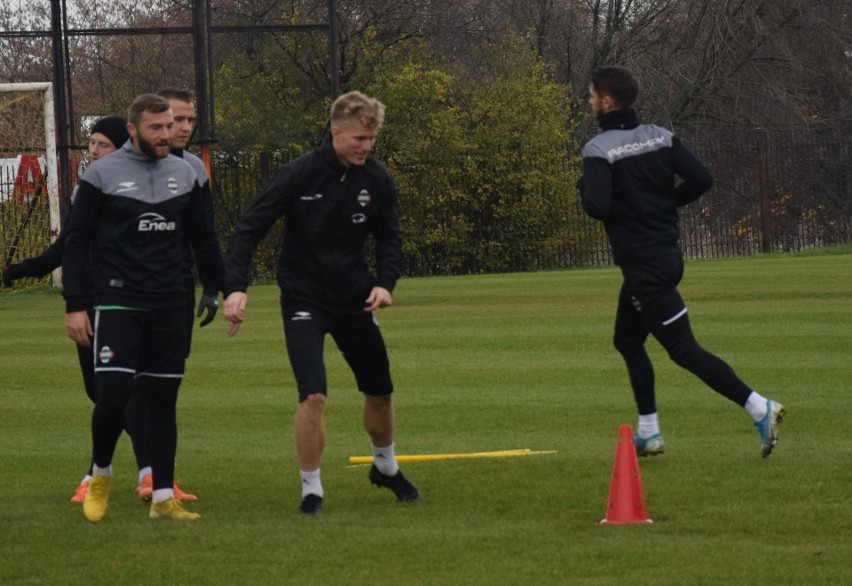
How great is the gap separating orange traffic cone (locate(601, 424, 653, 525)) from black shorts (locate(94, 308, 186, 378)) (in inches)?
81.2

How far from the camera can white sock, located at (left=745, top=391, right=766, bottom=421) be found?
7953 millimetres

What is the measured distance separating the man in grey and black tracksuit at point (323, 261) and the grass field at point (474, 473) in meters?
0.58

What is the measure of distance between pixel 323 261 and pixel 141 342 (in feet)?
2.97

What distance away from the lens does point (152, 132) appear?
707cm

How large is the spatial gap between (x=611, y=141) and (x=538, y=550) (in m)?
2.79

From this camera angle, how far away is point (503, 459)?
8516 millimetres

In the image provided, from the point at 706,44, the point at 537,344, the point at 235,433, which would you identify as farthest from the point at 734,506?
the point at 706,44

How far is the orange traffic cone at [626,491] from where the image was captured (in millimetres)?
6492

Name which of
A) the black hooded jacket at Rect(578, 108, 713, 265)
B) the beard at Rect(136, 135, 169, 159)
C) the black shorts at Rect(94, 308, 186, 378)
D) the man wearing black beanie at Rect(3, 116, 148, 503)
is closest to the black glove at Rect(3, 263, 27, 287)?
the man wearing black beanie at Rect(3, 116, 148, 503)

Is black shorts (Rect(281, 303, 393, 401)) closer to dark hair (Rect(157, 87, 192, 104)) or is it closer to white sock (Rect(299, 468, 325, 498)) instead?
white sock (Rect(299, 468, 325, 498))

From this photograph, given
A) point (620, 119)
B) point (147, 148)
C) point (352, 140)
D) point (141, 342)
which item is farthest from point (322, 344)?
point (620, 119)

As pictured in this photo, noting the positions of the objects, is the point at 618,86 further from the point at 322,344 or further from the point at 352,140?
the point at 322,344

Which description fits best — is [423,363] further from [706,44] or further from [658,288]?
[706,44]

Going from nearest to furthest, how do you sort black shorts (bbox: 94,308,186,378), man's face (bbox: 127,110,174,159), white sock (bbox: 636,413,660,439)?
black shorts (bbox: 94,308,186,378) → man's face (bbox: 127,110,174,159) → white sock (bbox: 636,413,660,439)
